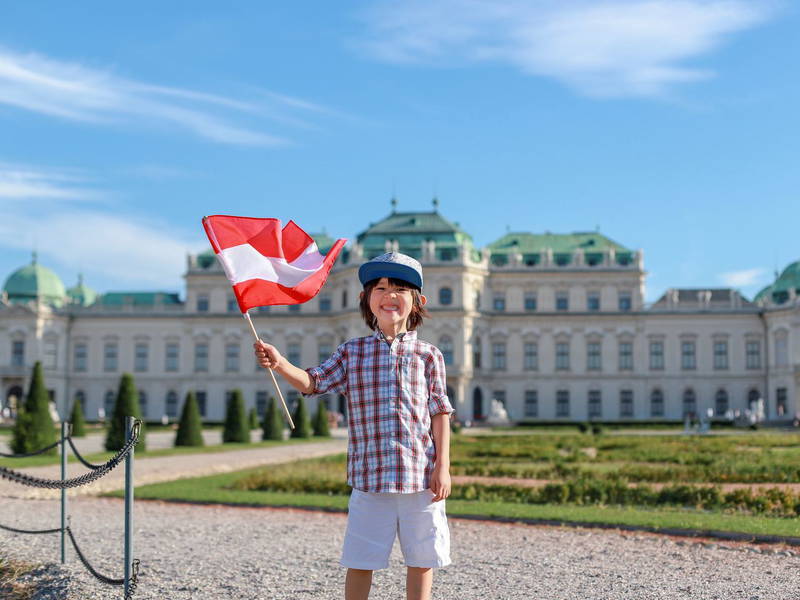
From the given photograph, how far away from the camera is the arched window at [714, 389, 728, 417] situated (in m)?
55.5

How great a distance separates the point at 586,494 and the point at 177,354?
160 ft

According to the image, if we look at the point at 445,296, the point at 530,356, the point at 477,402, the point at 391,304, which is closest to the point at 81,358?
the point at 445,296

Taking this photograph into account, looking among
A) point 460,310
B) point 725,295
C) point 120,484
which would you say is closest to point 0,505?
point 120,484

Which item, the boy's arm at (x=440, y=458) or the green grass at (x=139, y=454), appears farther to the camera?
the green grass at (x=139, y=454)

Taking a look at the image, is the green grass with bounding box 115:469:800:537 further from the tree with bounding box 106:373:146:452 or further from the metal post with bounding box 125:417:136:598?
the tree with bounding box 106:373:146:452

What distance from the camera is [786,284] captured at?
55719 millimetres

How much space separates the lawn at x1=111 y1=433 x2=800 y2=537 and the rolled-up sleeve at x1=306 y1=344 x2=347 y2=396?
5884 mm

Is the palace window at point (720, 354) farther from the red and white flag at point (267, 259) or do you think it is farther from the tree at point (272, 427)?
the red and white flag at point (267, 259)

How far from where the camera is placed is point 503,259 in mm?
57875

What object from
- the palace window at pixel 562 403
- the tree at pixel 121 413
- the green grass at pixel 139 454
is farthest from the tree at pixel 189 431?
the palace window at pixel 562 403

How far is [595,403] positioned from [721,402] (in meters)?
7.10

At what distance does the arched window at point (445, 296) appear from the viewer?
5441cm

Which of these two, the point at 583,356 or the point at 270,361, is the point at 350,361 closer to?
the point at 270,361

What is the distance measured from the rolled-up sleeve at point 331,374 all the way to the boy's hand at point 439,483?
68 cm
